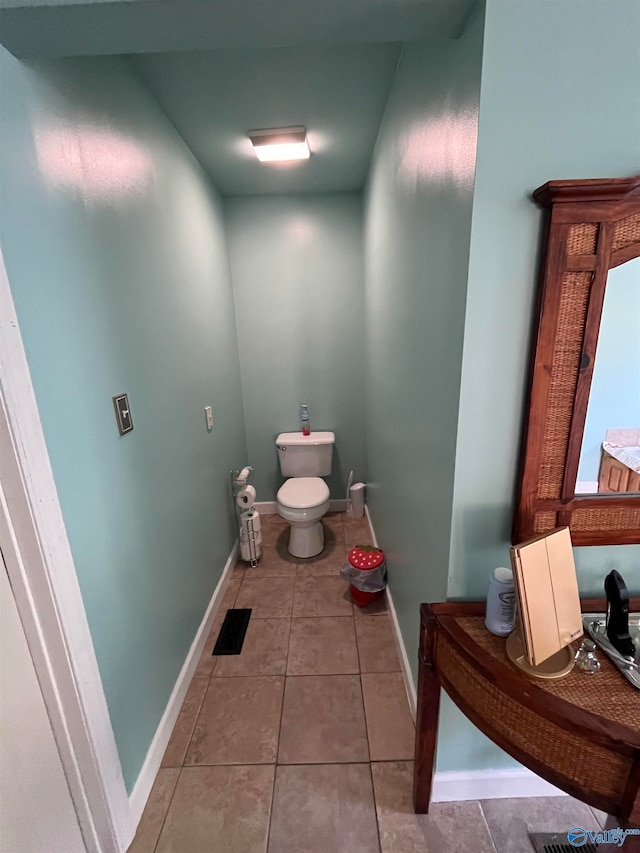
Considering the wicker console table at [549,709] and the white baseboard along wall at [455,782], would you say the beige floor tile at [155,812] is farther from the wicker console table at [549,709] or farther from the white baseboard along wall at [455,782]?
the wicker console table at [549,709]

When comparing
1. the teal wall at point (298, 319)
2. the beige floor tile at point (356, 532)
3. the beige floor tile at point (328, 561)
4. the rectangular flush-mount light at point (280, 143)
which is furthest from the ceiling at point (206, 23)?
the beige floor tile at point (356, 532)

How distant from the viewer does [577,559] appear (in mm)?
964

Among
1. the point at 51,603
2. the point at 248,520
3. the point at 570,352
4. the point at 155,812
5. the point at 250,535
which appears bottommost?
the point at 155,812

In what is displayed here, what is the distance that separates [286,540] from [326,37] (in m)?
2.47

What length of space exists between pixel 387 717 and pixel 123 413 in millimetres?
1468

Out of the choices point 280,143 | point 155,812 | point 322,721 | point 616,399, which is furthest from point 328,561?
point 280,143

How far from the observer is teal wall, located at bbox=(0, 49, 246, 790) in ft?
2.66

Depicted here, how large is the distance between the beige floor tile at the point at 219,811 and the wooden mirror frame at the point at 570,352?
1.15 metres

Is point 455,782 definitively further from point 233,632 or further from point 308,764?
point 233,632

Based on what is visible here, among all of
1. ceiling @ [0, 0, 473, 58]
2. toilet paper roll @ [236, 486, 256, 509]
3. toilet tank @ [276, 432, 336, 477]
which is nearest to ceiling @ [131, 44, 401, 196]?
ceiling @ [0, 0, 473, 58]

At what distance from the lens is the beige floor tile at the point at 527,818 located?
3.37 ft

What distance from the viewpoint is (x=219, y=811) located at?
1.12m

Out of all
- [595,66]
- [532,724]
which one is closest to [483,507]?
[532,724]

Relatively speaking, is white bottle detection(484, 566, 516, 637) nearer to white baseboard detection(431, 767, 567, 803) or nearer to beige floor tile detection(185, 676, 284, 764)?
white baseboard detection(431, 767, 567, 803)
